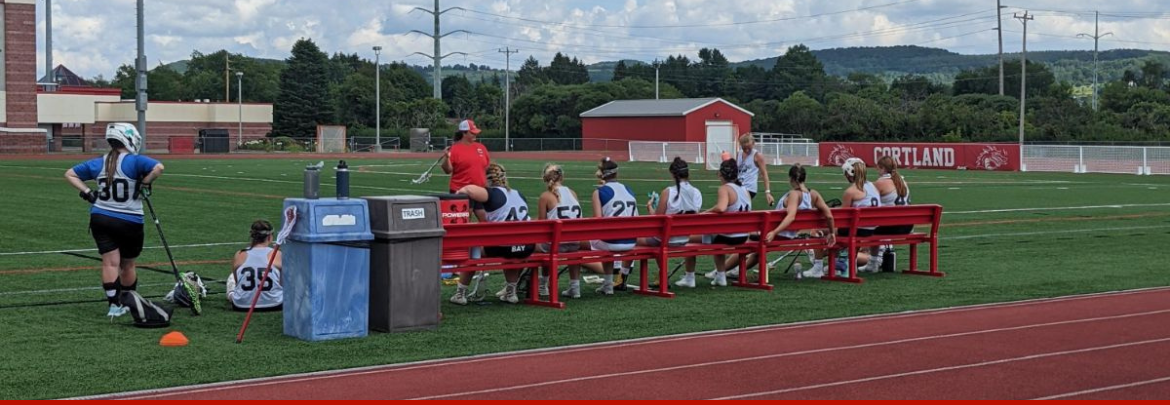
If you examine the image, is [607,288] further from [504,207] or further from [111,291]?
[111,291]

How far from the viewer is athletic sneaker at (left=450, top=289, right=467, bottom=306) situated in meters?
12.8

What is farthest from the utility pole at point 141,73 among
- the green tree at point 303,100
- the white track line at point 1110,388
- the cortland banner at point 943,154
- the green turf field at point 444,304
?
the green tree at point 303,100

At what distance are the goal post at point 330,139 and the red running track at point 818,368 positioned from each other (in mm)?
82303

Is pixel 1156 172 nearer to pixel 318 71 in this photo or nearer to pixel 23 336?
pixel 23 336

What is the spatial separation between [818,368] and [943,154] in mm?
47711

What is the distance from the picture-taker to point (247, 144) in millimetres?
89500

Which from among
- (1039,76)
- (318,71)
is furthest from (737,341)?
(1039,76)

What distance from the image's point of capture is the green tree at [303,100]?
117 m

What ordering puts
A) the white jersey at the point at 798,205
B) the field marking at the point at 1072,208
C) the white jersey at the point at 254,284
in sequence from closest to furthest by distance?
the white jersey at the point at 254,284 → the white jersey at the point at 798,205 → the field marking at the point at 1072,208

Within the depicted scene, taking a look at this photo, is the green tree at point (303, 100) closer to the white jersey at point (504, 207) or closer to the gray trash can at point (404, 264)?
the white jersey at point (504, 207)

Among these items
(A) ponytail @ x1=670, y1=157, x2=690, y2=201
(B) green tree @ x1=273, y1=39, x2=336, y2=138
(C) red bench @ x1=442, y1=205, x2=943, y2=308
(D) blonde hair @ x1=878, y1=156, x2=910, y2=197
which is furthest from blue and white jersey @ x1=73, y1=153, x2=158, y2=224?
(B) green tree @ x1=273, y1=39, x2=336, y2=138

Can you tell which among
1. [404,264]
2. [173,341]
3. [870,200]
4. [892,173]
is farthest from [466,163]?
[892,173]

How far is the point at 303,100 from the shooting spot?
382 ft

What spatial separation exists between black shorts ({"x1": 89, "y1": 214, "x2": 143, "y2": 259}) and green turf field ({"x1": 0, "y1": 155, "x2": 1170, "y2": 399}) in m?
0.63
